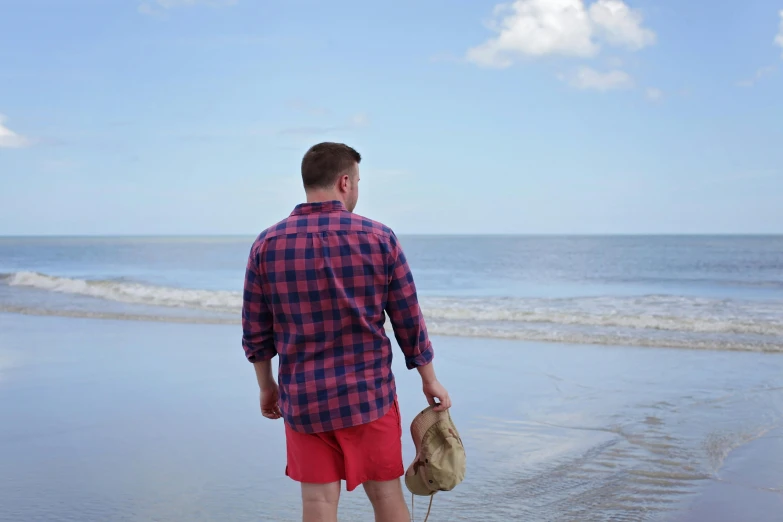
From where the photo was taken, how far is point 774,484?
4082 mm

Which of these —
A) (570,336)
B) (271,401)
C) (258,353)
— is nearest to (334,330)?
(258,353)

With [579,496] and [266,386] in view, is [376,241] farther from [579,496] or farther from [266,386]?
[579,496]

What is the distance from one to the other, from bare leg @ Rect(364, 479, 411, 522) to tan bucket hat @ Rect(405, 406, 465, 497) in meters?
0.09

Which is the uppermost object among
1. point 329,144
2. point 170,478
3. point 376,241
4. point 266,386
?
point 329,144

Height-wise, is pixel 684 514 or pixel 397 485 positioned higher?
pixel 397 485

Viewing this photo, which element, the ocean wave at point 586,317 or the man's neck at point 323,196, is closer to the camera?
the man's neck at point 323,196

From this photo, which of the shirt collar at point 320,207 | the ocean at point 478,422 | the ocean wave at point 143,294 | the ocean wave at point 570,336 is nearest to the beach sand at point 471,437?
the ocean at point 478,422

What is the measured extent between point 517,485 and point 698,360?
4813 millimetres

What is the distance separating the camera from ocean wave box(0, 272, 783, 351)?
9.69 metres

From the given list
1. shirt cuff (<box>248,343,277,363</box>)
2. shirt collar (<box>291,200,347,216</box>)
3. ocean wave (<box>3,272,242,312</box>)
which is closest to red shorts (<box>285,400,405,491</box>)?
shirt cuff (<box>248,343,277,363</box>)

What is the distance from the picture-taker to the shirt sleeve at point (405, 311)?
2354 millimetres

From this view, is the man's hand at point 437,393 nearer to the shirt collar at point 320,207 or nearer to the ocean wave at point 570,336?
the shirt collar at point 320,207

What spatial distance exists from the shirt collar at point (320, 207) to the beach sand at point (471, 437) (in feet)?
6.35

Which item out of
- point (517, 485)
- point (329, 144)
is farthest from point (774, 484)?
point (329, 144)
